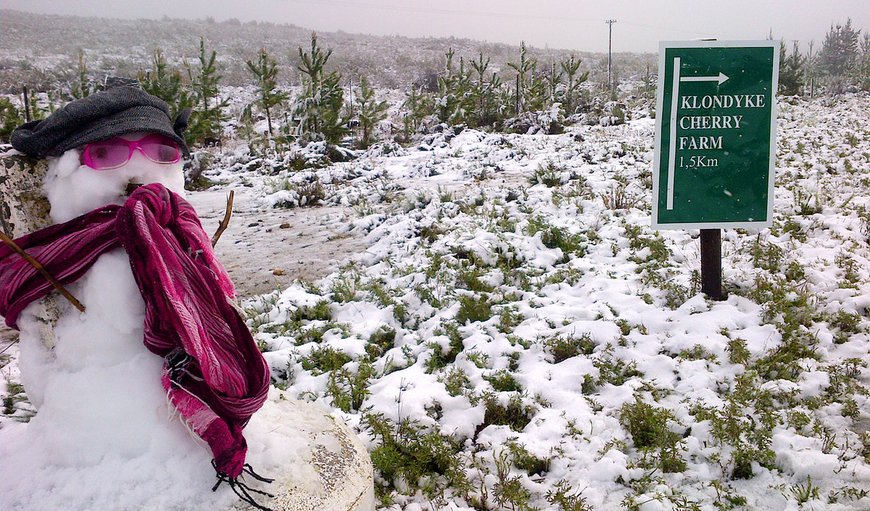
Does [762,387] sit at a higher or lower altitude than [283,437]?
lower

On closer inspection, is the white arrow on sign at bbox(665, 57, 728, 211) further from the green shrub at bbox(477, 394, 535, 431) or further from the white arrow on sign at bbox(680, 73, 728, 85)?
the green shrub at bbox(477, 394, 535, 431)

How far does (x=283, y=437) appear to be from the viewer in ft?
6.31

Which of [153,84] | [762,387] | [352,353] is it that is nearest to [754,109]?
[762,387]

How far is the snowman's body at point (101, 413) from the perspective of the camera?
1.49m

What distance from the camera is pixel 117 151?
1681 millimetres

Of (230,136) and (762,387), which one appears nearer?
(762,387)

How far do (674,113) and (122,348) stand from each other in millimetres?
3914

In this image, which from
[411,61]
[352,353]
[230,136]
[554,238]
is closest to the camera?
[352,353]

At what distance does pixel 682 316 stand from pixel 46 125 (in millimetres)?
3891

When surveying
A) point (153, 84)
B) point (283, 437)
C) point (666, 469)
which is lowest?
point (666, 469)

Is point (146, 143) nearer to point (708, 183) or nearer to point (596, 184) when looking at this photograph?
point (708, 183)

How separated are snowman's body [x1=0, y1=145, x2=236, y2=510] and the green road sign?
3.69 m

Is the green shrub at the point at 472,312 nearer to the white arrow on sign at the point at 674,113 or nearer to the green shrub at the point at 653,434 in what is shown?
the green shrub at the point at 653,434

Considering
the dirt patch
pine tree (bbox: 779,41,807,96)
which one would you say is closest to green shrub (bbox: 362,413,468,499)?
the dirt patch
